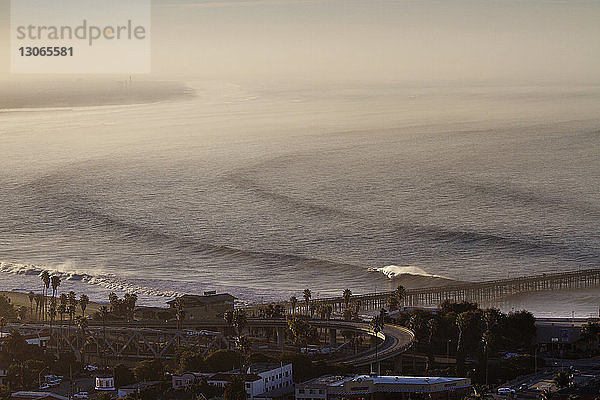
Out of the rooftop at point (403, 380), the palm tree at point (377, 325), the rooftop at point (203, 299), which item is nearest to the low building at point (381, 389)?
the rooftop at point (403, 380)

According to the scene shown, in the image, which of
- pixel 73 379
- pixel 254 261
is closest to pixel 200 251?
pixel 254 261

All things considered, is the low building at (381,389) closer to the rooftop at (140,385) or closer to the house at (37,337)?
the rooftop at (140,385)

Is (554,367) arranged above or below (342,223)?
below

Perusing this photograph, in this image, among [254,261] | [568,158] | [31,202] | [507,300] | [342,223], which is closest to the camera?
[507,300]

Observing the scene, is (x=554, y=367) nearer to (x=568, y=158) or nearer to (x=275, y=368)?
(x=275, y=368)

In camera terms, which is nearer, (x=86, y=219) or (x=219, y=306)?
(x=219, y=306)

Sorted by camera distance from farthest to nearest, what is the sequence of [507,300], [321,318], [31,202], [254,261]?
[31,202]
[254,261]
[507,300]
[321,318]

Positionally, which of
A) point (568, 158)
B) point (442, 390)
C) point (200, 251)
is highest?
point (568, 158)
